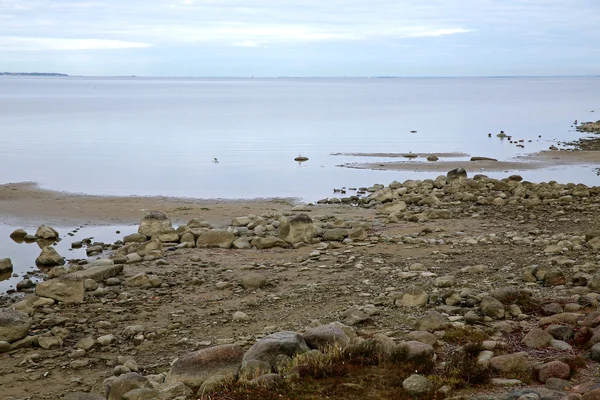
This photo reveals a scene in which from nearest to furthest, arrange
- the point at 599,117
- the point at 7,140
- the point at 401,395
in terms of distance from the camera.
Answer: the point at 401,395 → the point at 7,140 → the point at 599,117

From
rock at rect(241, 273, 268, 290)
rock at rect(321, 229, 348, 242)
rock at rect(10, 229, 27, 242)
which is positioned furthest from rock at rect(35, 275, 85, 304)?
rock at rect(10, 229, 27, 242)

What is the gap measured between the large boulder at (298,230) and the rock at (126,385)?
8775 mm

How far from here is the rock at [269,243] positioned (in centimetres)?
1588

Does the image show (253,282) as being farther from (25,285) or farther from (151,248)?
(25,285)

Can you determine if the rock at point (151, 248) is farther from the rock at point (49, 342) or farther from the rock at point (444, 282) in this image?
the rock at point (444, 282)

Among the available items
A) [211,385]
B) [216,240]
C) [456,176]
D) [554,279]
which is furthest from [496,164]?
[211,385]

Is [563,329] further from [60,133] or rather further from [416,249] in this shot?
[60,133]

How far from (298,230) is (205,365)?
28.8 ft

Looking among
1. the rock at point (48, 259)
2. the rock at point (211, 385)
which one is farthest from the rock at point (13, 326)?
the rock at point (48, 259)

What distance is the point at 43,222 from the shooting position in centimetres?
2106

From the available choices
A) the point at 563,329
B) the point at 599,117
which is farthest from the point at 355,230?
the point at 599,117

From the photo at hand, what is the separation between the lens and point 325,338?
7.88 meters

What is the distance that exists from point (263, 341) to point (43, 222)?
15207 mm

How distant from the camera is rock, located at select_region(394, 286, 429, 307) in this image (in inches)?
412
